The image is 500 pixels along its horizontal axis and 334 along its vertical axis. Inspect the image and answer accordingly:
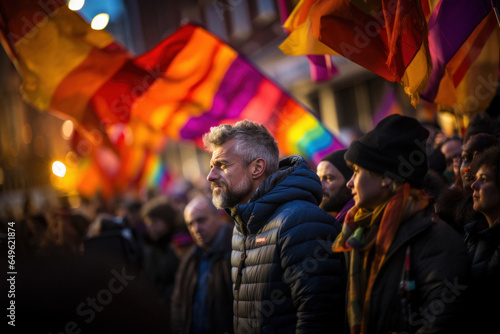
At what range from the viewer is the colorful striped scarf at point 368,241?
8.33 feet

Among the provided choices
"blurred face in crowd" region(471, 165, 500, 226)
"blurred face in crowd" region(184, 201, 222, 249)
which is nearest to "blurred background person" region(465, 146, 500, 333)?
"blurred face in crowd" region(471, 165, 500, 226)

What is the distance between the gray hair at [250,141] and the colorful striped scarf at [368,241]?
0.90 m

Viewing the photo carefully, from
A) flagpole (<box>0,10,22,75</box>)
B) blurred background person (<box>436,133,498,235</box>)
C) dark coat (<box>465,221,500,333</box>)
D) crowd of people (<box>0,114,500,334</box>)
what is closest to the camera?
crowd of people (<box>0,114,500,334</box>)

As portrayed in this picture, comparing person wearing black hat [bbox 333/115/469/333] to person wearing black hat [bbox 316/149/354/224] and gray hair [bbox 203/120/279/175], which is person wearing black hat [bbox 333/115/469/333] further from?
person wearing black hat [bbox 316/149/354/224]

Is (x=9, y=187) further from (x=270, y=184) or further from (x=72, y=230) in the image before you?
(x=270, y=184)

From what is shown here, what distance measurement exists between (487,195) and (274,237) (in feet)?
3.67

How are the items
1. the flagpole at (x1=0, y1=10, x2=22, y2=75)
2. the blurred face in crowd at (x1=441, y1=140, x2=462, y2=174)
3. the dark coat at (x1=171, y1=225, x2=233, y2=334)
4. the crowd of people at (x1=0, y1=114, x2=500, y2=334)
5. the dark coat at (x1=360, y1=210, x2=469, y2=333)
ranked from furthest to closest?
the flagpole at (x1=0, y1=10, x2=22, y2=75), the dark coat at (x1=171, y1=225, x2=233, y2=334), the blurred face in crowd at (x1=441, y1=140, x2=462, y2=174), the dark coat at (x1=360, y1=210, x2=469, y2=333), the crowd of people at (x1=0, y1=114, x2=500, y2=334)

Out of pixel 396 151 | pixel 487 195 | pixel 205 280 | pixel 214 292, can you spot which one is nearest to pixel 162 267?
pixel 205 280

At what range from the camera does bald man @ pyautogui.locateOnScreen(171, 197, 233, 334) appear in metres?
4.53

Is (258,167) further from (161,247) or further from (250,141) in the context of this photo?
(161,247)

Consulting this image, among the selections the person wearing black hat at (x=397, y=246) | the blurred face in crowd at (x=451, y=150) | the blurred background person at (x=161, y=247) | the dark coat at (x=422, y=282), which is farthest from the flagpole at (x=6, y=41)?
the dark coat at (x=422, y=282)

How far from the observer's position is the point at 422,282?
244cm

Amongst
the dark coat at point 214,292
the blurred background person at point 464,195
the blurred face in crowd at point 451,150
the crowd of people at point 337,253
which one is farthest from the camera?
the dark coat at point 214,292

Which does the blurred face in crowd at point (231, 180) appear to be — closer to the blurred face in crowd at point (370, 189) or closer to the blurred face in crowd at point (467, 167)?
the blurred face in crowd at point (370, 189)
